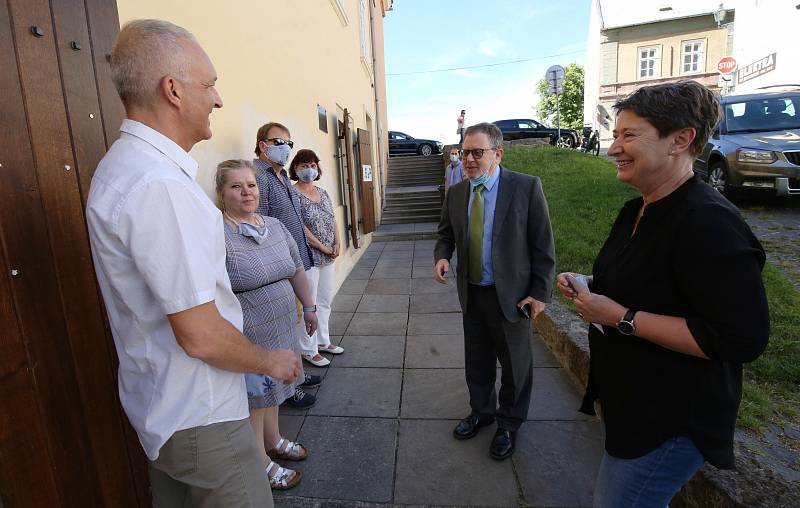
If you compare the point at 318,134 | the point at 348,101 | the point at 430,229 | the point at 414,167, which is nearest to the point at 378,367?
the point at 318,134

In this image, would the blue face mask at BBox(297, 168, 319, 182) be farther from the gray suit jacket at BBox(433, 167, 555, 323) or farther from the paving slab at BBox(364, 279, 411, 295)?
the paving slab at BBox(364, 279, 411, 295)

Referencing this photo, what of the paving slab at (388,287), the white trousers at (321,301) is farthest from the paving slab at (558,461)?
the paving slab at (388,287)

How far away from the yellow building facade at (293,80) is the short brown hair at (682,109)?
2.19 metres

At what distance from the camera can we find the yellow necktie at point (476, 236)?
2.45 meters

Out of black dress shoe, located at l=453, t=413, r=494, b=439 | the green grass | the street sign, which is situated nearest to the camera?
the green grass

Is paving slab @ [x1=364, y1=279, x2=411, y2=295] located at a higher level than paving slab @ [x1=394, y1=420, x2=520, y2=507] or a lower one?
higher

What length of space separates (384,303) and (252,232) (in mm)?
3269

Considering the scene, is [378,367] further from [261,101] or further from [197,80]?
[197,80]

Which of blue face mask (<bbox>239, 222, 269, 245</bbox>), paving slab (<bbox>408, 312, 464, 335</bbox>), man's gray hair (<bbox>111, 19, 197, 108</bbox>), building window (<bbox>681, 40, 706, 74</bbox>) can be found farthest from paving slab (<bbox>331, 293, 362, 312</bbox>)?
building window (<bbox>681, 40, 706, 74</bbox>)

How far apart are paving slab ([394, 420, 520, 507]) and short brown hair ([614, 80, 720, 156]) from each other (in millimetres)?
1814

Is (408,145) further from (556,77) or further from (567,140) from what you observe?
(556,77)

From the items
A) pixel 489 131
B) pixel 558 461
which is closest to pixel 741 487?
pixel 558 461

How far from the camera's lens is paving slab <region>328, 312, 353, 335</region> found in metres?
4.36

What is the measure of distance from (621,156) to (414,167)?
48.6 feet
